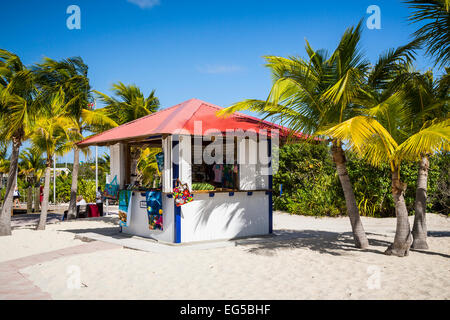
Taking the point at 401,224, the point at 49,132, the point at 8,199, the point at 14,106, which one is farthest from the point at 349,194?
the point at 8,199

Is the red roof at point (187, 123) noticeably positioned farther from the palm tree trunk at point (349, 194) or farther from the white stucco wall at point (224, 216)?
the white stucco wall at point (224, 216)

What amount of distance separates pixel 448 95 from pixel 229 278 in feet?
20.5

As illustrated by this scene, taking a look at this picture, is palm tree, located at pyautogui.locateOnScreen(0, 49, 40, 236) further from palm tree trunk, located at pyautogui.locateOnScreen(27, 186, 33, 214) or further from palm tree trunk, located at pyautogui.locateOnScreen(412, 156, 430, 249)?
palm tree trunk, located at pyautogui.locateOnScreen(412, 156, 430, 249)

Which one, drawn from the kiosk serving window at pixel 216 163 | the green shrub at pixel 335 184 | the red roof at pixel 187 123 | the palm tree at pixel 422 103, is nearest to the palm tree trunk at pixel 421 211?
the palm tree at pixel 422 103

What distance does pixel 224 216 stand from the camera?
938 cm

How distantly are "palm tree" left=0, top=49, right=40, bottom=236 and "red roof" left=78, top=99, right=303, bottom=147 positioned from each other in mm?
1853

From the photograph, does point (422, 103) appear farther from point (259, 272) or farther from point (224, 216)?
point (224, 216)

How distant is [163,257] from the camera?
757cm

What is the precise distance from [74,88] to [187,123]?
6760 millimetres

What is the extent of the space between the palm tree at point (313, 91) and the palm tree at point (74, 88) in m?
7.32

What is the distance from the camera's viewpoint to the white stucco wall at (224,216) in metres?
8.85

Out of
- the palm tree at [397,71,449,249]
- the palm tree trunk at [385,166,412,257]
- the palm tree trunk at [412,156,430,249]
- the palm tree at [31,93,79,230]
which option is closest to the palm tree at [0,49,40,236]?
the palm tree at [31,93,79,230]
